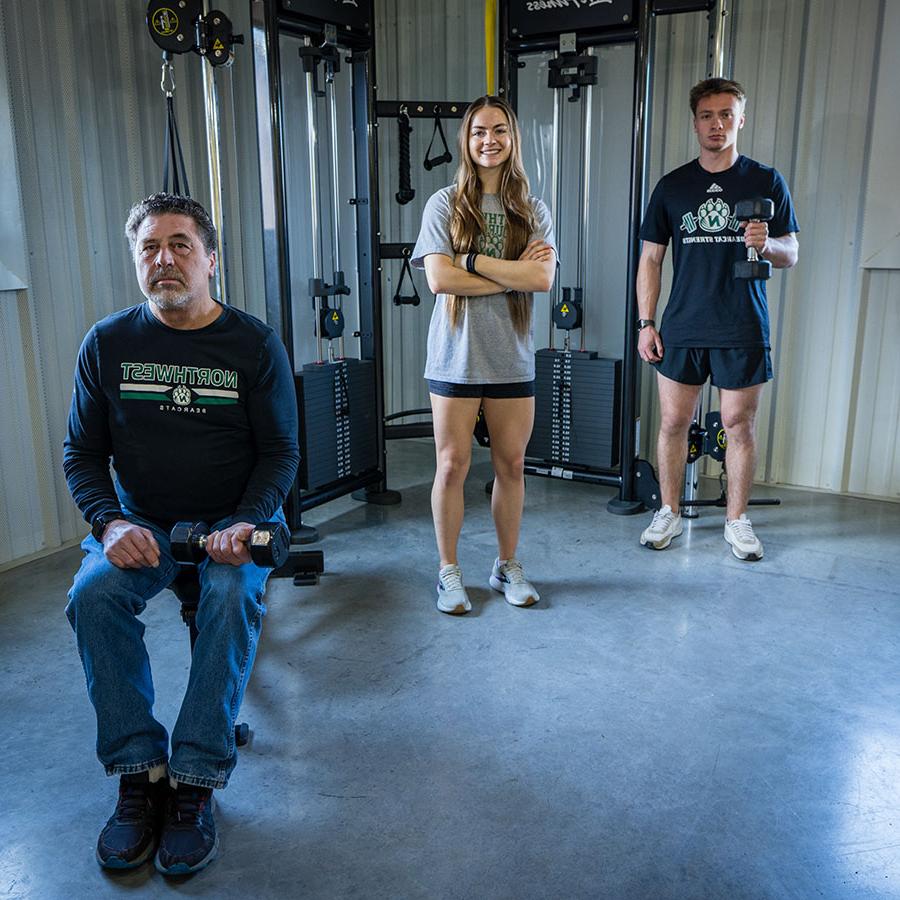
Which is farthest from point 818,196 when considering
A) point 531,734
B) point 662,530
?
point 531,734

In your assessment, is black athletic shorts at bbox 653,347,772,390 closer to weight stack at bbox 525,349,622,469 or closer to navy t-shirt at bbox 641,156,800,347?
navy t-shirt at bbox 641,156,800,347

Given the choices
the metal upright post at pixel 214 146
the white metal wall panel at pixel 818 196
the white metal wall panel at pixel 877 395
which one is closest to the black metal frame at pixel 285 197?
→ the metal upright post at pixel 214 146

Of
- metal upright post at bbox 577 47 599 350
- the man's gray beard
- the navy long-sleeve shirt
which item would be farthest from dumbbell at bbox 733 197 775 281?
the man's gray beard

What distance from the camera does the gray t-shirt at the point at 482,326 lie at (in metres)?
2.72

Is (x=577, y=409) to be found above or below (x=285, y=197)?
below

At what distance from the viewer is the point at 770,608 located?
296 centimetres

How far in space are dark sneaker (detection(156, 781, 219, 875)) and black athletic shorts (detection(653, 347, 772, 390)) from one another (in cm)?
232

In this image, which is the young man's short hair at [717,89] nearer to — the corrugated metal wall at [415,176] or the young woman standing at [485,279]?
the young woman standing at [485,279]

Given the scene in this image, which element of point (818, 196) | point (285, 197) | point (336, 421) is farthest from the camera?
point (818, 196)

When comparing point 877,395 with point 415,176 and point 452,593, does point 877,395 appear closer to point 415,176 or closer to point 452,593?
point 452,593

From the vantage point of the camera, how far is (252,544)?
5.97ft

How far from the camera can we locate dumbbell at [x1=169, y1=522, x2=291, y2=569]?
5.96ft

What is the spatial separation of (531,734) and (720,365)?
1.70m

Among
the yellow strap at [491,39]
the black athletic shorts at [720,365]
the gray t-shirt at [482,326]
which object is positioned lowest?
the black athletic shorts at [720,365]
